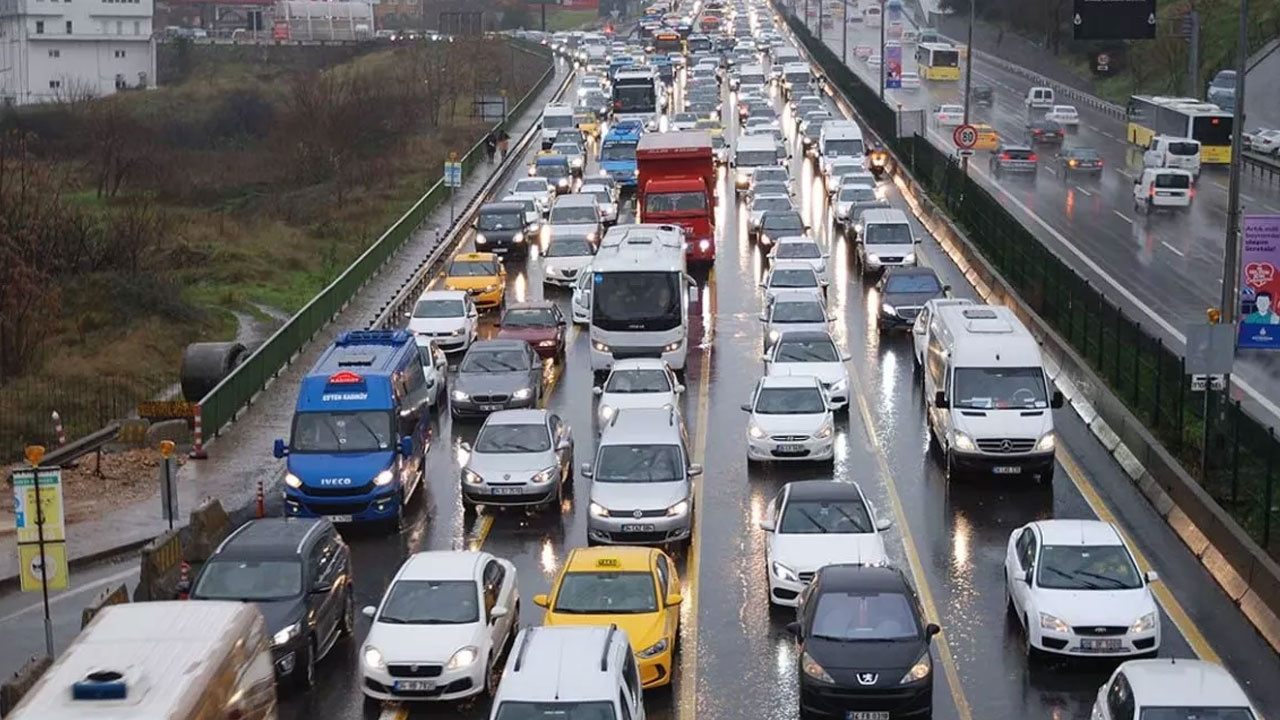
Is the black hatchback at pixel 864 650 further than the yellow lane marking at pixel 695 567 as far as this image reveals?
No

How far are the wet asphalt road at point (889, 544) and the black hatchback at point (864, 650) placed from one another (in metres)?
0.98

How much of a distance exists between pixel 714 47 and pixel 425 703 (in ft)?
399

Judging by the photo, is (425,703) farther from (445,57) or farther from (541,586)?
(445,57)

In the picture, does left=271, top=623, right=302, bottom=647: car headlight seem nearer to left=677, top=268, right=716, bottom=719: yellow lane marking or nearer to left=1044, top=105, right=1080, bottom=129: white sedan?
left=677, top=268, right=716, bottom=719: yellow lane marking

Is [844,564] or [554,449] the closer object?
[844,564]

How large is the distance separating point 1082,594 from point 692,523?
775cm

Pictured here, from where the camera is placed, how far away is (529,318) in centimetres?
4059

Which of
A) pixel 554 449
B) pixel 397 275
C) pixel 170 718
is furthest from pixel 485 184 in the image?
pixel 170 718

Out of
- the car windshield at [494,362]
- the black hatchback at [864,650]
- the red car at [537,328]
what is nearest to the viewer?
the black hatchback at [864,650]

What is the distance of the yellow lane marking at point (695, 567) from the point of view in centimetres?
2094

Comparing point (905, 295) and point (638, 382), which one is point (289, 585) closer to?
point (638, 382)

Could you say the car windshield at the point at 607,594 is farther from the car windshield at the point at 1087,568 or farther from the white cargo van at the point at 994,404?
the white cargo van at the point at 994,404

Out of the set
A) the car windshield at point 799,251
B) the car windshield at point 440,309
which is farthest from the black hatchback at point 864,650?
the car windshield at point 799,251

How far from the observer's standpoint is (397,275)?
52.4 metres
